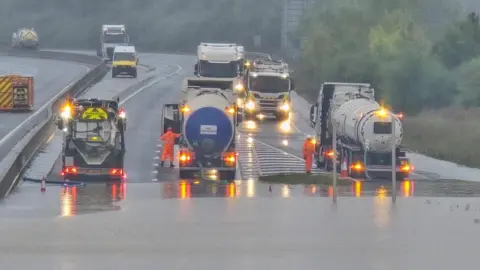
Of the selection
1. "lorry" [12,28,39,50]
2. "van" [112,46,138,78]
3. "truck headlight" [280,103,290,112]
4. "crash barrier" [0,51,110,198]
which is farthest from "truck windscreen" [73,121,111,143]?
"lorry" [12,28,39,50]

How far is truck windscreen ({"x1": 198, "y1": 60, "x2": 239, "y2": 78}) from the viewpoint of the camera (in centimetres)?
6376

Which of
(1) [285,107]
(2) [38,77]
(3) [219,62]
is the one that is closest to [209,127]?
(1) [285,107]

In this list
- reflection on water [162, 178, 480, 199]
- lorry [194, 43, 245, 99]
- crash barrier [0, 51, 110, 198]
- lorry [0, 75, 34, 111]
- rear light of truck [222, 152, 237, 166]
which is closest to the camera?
reflection on water [162, 178, 480, 199]

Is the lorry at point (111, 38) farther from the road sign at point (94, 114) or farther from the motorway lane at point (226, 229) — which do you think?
the motorway lane at point (226, 229)

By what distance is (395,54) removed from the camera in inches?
2992

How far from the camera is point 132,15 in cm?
15525

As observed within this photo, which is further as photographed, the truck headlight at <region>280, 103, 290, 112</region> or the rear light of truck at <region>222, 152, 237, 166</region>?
the truck headlight at <region>280, 103, 290, 112</region>

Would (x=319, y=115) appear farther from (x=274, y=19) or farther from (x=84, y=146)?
(x=274, y=19)

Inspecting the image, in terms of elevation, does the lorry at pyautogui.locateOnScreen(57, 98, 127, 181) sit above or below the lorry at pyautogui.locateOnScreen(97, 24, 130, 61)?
below

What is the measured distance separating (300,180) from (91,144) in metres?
6.09

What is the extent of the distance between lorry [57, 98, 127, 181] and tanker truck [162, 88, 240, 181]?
92.0 inches

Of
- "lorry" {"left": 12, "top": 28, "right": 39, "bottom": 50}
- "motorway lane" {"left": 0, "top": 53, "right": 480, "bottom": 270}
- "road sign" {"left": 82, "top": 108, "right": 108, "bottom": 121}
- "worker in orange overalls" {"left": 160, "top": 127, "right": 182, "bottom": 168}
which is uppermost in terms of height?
"lorry" {"left": 12, "top": 28, "right": 39, "bottom": 50}

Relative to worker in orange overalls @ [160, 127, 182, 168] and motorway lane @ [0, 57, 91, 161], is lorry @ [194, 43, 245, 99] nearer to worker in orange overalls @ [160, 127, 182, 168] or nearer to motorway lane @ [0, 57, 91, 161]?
motorway lane @ [0, 57, 91, 161]

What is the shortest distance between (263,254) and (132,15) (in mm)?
137665
